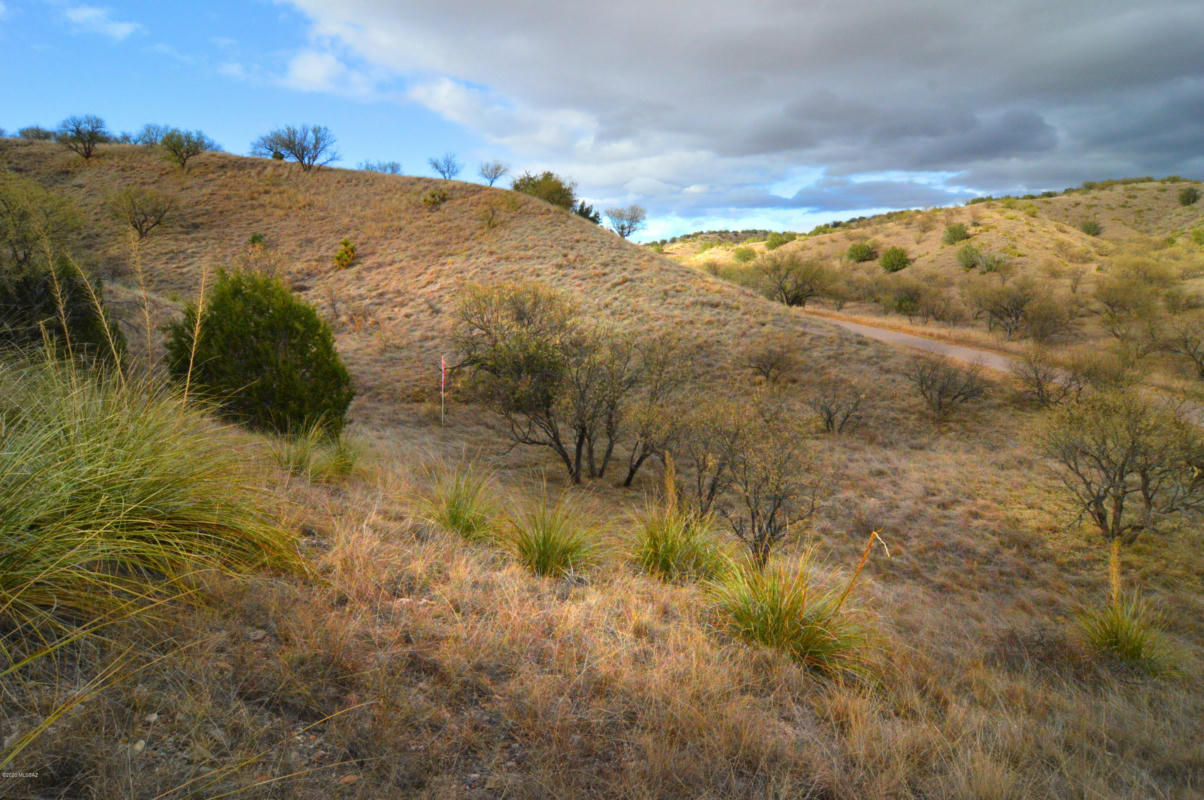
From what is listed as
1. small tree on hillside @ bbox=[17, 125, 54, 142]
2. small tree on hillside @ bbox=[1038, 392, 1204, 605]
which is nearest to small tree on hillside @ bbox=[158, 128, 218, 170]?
small tree on hillside @ bbox=[17, 125, 54, 142]

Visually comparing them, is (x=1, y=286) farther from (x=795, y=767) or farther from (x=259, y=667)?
(x=795, y=767)

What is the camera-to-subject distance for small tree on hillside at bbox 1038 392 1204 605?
37.7 ft

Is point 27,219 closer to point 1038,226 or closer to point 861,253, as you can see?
point 861,253

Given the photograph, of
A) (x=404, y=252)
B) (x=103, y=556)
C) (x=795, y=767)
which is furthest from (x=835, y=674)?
(x=404, y=252)

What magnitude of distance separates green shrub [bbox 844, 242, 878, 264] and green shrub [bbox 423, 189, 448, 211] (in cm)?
3651

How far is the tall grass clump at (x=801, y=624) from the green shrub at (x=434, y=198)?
39.2 metres

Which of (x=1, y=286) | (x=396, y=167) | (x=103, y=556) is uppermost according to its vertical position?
(x=396, y=167)

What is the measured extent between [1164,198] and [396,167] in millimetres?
75203

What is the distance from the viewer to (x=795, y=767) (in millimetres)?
2424

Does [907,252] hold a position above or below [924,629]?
above

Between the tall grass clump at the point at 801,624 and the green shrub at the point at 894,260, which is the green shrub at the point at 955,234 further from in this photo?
the tall grass clump at the point at 801,624

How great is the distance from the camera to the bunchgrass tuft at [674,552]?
491 cm

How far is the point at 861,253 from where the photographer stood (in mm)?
51125

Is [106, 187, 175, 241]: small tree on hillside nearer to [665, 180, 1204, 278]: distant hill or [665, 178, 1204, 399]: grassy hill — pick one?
[665, 178, 1204, 399]: grassy hill
